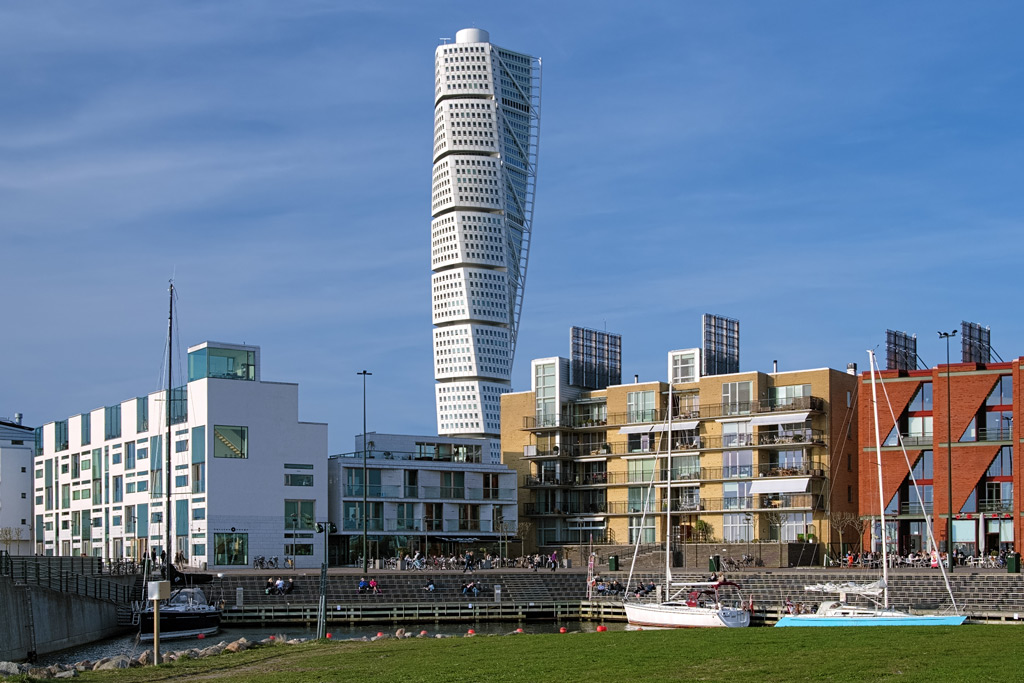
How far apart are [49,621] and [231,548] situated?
32.9 m

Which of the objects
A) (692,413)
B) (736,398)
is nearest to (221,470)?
(692,413)

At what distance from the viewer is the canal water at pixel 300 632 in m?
47.1

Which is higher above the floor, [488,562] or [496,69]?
[496,69]

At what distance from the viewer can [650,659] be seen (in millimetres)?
25078

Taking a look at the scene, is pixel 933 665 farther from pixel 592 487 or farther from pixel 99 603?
pixel 592 487

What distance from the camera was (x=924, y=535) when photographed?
261 ft

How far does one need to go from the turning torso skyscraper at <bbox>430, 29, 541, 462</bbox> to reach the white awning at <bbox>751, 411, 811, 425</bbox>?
316ft

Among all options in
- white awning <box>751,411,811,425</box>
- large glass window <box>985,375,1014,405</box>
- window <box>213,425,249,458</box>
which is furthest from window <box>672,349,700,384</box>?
window <box>213,425,249,458</box>

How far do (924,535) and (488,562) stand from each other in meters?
27.5

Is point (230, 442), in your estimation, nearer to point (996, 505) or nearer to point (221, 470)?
point (221, 470)

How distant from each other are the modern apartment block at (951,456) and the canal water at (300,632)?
27.1 metres

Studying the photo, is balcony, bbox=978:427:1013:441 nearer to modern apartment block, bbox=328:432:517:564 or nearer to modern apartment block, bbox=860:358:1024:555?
modern apartment block, bbox=860:358:1024:555

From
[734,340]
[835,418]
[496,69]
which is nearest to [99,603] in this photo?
[835,418]

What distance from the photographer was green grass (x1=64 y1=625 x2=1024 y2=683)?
22094 millimetres
